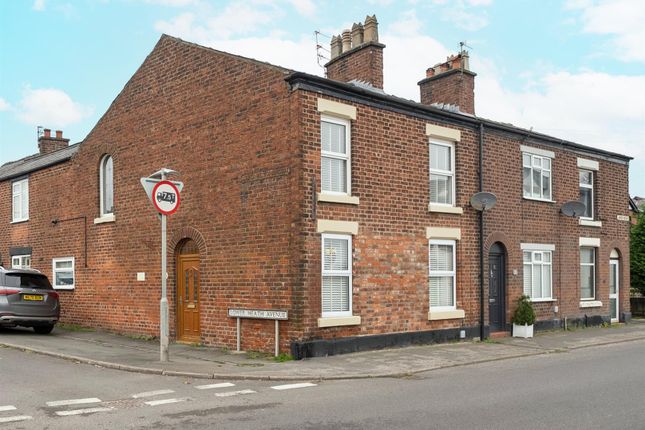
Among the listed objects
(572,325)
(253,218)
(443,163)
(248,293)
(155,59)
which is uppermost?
(155,59)

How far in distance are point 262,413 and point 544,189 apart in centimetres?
1384

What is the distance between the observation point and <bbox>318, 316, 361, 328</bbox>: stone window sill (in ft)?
43.2

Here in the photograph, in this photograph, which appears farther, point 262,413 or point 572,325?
point 572,325

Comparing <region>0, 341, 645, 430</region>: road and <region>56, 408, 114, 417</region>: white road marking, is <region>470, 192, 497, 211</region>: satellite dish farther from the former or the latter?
<region>56, 408, 114, 417</region>: white road marking

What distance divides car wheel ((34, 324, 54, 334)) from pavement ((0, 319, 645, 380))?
16 cm

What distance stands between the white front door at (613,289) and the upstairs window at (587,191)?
81.4 inches

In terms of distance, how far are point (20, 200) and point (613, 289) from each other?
20.1 metres

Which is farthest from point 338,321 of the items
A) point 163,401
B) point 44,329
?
point 44,329

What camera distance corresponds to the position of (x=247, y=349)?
45.4ft

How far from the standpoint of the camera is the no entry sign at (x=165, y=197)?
1209cm

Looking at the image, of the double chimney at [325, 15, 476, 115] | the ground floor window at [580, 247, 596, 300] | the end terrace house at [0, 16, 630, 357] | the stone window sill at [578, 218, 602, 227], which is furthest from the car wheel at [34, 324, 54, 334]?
the stone window sill at [578, 218, 602, 227]

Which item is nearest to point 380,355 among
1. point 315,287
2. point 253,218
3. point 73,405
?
point 315,287

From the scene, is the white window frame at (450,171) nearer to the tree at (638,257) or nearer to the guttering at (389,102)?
the guttering at (389,102)

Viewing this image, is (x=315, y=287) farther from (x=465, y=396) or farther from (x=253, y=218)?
(x=465, y=396)
